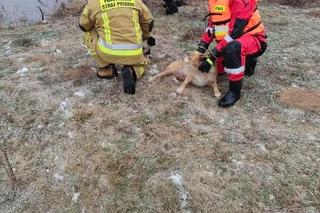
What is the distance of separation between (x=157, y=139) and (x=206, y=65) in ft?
3.82

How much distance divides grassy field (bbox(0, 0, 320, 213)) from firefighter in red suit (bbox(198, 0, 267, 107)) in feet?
1.06

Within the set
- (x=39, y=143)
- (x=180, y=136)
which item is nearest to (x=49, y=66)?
(x=39, y=143)

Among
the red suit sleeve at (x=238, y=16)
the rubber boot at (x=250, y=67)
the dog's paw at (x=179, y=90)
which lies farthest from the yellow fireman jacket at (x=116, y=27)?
the rubber boot at (x=250, y=67)

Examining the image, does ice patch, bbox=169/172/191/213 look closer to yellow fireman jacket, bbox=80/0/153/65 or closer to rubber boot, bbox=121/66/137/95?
rubber boot, bbox=121/66/137/95

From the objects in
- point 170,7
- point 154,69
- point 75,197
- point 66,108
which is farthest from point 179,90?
point 170,7

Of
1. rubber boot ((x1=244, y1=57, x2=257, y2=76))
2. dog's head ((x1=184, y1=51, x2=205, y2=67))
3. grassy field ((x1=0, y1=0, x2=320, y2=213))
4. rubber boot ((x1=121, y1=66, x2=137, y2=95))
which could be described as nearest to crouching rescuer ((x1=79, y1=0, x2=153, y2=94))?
rubber boot ((x1=121, y1=66, x2=137, y2=95))

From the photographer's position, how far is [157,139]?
4.74m

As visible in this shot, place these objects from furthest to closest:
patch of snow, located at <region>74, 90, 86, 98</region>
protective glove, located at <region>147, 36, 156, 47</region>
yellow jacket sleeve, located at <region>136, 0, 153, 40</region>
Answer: protective glove, located at <region>147, 36, 156, 47</region>, yellow jacket sleeve, located at <region>136, 0, 153, 40</region>, patch of snow, located at <region>74, 90, 86, 98</region>

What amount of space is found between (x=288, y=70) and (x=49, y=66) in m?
3.23

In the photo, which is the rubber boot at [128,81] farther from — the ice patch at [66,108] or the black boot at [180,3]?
the black boot at [180,3]

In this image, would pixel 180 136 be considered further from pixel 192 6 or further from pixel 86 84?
pixel 192 6

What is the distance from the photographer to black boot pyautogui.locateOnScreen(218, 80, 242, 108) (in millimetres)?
5289

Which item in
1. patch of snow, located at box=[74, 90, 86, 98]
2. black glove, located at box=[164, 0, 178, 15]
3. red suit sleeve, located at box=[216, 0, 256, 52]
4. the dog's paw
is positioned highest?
red suit sleeve, located at box=[216, 0, 256, 52]

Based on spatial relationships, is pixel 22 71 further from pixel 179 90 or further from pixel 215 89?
pixel 215 89
